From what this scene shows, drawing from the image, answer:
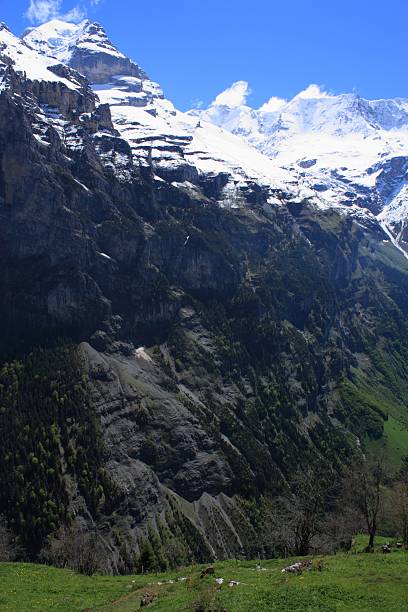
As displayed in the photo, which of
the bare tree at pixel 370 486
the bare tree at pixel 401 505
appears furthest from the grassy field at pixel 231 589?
the bare tree at pixel 401 505

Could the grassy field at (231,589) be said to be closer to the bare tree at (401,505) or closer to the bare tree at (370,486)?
the bare tree at (370,486)

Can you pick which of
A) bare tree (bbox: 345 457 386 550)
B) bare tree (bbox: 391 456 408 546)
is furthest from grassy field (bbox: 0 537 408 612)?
bare tree (bbox: 391 456 408 546)

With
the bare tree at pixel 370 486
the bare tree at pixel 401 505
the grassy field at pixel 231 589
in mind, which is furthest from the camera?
the bare tree at pixel 370 486

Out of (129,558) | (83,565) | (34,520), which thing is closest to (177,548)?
(129,558)

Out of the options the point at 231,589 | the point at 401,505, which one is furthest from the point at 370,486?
the point at 231,589

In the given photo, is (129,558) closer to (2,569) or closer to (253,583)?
(2,569)

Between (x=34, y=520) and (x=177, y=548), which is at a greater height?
(x=34, y=520)

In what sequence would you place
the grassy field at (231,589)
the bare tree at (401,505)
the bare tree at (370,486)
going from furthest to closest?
the bare tree at (370,486) < the bare tree at (401,505) < the grassy field at (231,589)

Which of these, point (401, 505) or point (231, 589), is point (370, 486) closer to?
point (401, 505)

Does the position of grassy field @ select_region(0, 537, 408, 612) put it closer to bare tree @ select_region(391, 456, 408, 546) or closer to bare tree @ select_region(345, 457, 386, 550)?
bare tree @ select_region(345, 457, 386, 550)
